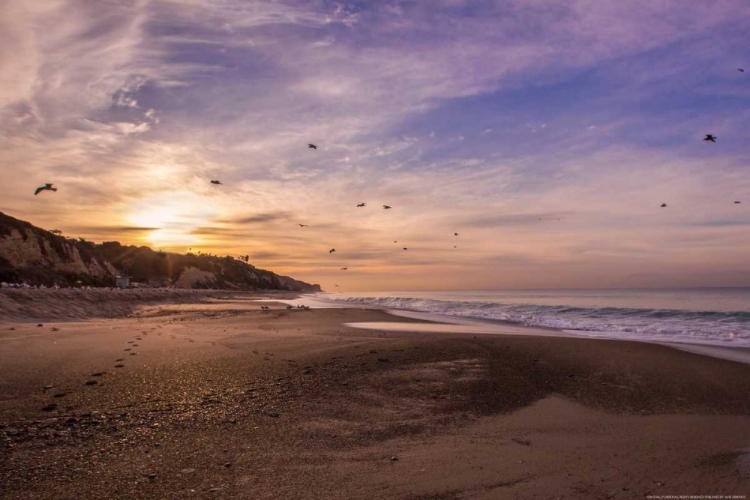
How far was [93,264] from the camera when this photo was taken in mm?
51594

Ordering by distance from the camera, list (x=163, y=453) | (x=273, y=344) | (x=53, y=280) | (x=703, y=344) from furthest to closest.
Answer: (x=53, y=280) → (x=703, y=344) → (x=273, y=344) → (x=163, y=453)

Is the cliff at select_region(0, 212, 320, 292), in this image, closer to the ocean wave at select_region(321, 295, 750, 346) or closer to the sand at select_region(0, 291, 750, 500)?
the sand at select_region(0, 291, 750, 500)

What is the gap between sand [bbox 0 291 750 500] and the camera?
15.0ft

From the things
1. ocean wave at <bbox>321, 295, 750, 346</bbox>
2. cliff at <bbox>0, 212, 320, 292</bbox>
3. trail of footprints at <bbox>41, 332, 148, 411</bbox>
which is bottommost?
ocean wave at <bbox>321, 295, 750, 346</bbox>

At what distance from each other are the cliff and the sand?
29605mm

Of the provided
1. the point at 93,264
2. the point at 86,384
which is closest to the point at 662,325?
the point at 86,384

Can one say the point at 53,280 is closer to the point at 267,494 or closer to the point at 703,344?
the point at 267,494

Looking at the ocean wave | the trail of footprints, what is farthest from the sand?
the ocean wave

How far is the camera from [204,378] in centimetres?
867

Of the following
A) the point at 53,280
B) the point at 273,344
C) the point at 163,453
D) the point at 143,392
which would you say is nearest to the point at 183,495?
the point at 163,453

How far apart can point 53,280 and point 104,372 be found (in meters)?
34.4

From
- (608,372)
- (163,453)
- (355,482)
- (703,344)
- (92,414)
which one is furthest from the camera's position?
(703,344)

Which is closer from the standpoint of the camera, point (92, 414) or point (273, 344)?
point (92, 414)

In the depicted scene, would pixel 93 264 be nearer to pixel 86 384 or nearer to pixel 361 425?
pixel 86 384
